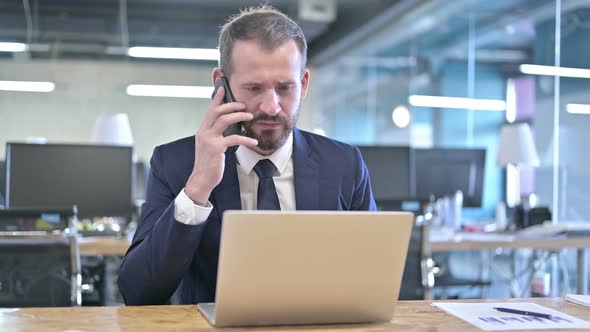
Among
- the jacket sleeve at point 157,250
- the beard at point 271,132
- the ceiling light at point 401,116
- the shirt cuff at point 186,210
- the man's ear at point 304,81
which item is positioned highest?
the ceiling light at point 401,116

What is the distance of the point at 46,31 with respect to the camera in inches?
404

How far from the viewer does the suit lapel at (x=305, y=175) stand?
1.83 meters

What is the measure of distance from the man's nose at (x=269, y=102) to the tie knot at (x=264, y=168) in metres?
0.19

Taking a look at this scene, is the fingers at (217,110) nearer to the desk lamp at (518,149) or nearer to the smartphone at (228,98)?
the smartphone at (228,98)

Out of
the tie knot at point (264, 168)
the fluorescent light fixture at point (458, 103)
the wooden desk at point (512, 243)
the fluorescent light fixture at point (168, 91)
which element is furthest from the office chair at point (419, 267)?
the fluorescent light fixture at point (168, 91)

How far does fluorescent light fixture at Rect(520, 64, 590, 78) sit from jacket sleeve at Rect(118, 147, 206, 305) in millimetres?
4304

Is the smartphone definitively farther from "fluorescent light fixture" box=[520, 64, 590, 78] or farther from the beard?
"fluorescent light fixture" box=[520, 64, 590, 78]

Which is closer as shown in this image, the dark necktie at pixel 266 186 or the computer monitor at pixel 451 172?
the dark necktie at pixel 266 186

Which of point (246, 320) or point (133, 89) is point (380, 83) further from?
point (246, 320)

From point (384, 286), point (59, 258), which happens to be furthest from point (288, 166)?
point (59, 258)

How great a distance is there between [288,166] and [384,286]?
64 centimetres

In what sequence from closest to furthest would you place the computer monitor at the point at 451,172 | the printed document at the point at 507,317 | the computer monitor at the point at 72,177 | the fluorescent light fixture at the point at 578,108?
the printed document at the point at 507,317, the computer monitor at the point at 72,177, the computer monitor at the point at 451,172, the fluorescent light fixture at the point at 578,108

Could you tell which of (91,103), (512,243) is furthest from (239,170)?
(91,103)

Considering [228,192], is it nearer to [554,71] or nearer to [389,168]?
[389,168]
